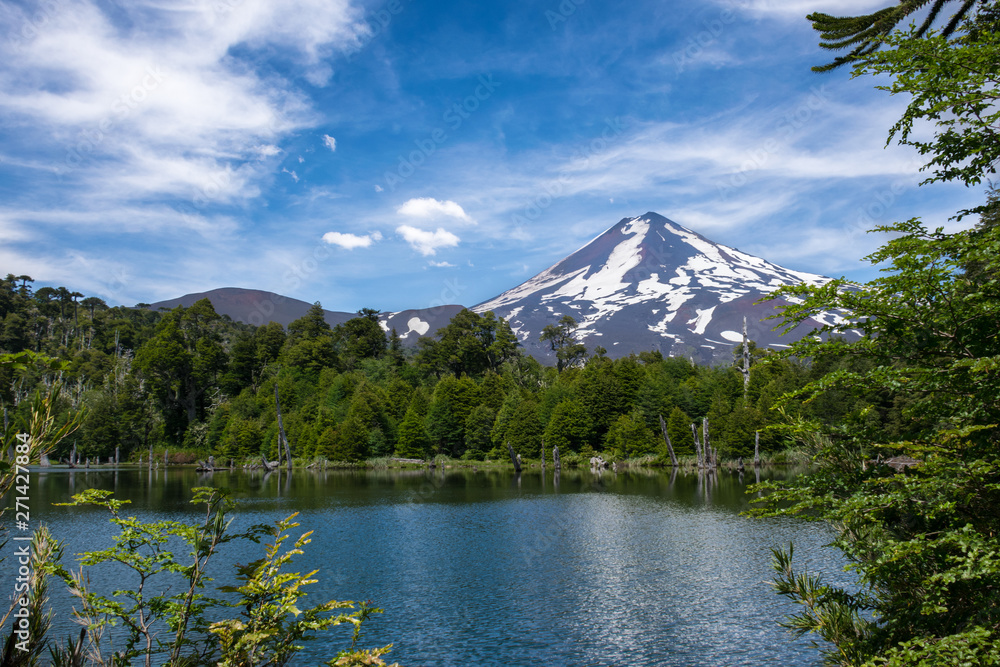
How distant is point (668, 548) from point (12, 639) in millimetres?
22571

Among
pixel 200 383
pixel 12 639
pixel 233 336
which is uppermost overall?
pixel 233 336

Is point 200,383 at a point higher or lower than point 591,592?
higher

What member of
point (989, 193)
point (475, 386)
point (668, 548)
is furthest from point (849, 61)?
point (475, 386)

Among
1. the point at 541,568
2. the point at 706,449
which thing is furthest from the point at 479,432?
the point at 541,568

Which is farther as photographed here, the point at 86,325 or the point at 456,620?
the point at 86,325

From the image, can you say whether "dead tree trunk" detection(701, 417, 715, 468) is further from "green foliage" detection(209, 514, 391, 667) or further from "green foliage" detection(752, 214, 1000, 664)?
"green foliage" detection(209, 514, 391, 667)

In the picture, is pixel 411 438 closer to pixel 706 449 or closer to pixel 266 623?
pixel 706 449

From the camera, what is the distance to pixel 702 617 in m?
15.4

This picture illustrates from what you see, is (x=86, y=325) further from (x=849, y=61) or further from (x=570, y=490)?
(x=849, y=61)

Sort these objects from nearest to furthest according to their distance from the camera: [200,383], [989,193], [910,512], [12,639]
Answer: [12,639] < [910,512] < [989,193] < [200,383]

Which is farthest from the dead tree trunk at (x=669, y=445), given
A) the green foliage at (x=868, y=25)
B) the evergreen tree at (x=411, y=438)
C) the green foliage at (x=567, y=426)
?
the green foliage at (x=868, y=25)

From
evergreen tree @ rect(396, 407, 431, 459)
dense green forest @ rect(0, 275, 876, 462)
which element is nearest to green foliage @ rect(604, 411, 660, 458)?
dense green forest @ rect(0, 275, 876, 462)

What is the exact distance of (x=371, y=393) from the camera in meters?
80.3

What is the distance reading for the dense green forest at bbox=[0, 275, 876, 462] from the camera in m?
72.4
